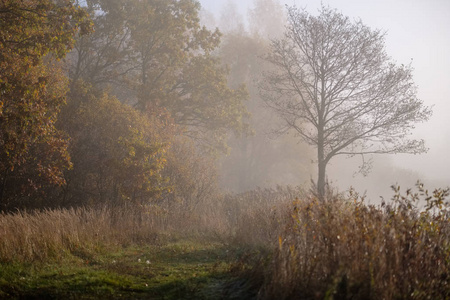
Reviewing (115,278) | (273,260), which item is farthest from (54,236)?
(273,260)

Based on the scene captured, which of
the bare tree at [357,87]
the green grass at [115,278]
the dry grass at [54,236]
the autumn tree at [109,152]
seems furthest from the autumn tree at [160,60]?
the green grass at [115,278]

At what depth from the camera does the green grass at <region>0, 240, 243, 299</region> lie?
5953 millimetres

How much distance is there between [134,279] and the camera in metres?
6.98

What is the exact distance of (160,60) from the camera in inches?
987

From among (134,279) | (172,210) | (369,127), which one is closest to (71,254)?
(134,279)

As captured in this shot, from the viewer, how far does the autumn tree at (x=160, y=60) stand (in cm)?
2352

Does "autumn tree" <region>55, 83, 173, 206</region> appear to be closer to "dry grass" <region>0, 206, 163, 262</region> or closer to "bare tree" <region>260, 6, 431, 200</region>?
"dry grass" <region>0, 206, 163, 262</region>

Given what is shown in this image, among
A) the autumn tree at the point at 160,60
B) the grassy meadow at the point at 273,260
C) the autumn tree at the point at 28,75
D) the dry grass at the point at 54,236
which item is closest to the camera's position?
the grassy meadow at the point at 273,260

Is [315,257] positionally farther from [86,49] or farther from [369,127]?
[86,49]

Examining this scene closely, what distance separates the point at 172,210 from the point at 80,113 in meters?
6.67

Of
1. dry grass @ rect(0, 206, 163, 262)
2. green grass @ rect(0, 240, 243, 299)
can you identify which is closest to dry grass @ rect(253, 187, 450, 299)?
green grass @ rect(0, 240, 243, 299)

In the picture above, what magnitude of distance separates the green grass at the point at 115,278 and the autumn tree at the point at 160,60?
573 inches

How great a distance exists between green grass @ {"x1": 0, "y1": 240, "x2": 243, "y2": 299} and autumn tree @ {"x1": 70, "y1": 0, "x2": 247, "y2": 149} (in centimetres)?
1456

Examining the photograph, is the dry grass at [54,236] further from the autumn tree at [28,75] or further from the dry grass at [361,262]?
the dry grass at [361,262]
